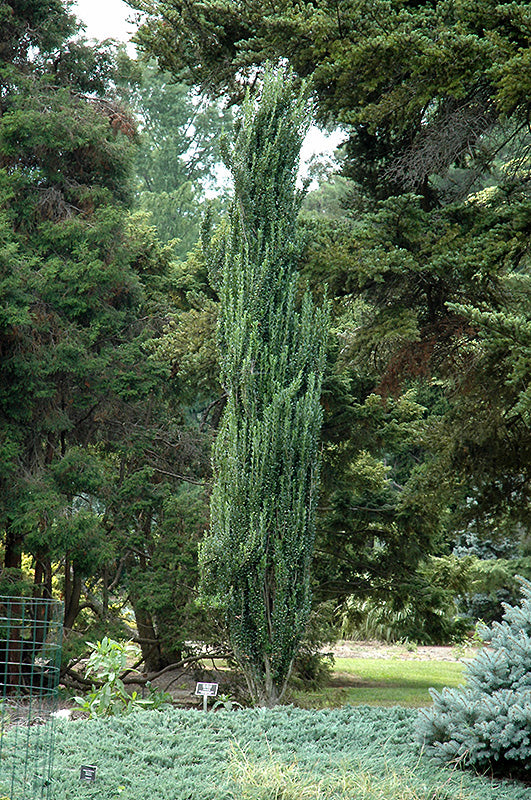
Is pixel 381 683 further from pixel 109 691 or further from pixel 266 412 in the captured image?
pixel 266 412

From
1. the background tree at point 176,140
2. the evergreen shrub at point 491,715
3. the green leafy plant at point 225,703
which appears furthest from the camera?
the background tree at point 176,140

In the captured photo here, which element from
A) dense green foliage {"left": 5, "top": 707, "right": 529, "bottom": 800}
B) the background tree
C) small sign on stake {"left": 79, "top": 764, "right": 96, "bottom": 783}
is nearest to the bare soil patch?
dense green foliage {"left": 5, "top": 707, "right": 529, "bottom": 800}

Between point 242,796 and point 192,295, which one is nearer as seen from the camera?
point 242,796

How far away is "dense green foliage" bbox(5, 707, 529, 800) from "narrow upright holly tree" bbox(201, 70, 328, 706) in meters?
1.13

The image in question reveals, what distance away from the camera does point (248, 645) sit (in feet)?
21.3

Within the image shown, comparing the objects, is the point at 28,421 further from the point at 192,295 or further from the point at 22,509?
the point at 192,295

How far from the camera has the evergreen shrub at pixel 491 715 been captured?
161 inches

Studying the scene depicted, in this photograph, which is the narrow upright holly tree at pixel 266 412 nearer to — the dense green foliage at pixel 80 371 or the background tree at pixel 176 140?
the dense green foliage at pixel 80 371

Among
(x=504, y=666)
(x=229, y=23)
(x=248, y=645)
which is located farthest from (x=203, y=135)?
(x=504, y=666)

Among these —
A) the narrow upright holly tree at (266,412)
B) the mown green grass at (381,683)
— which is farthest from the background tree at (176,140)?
the narrow upright holly tree at (266,412)

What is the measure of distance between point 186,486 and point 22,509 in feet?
17.9

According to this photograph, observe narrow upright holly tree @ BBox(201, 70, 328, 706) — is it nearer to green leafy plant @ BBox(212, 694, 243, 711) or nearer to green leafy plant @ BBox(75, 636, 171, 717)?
green leafy plant @ BBox(212, 694, 243, 711)

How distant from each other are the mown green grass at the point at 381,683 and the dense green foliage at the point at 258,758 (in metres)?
2.86

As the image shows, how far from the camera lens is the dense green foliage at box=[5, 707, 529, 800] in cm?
386
